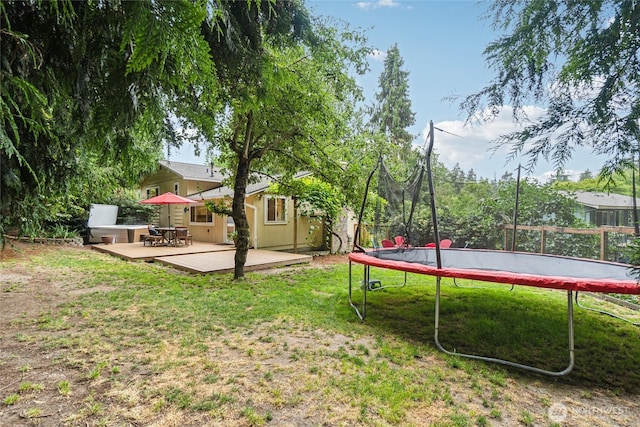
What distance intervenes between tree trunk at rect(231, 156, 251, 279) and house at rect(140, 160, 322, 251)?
3343 mm

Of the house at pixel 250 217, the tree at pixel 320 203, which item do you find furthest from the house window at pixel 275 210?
the tree at pixel 320 203

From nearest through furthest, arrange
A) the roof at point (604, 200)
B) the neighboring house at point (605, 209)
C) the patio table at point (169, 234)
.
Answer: the roof at point (604, 200) < the neighboring house at point (605, 209) < the patio table at point (169, 234)

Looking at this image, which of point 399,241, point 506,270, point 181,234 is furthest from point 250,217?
point 506,270

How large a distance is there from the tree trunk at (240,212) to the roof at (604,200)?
596cm

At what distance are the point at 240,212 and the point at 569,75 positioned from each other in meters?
5.90

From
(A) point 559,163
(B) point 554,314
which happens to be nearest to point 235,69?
(A) point 559,163

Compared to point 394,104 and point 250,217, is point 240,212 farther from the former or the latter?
point 394,104

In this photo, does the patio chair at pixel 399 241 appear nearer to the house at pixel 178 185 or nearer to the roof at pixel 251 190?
the roof at pixel 251 190

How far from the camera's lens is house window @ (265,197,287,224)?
40.5 feet

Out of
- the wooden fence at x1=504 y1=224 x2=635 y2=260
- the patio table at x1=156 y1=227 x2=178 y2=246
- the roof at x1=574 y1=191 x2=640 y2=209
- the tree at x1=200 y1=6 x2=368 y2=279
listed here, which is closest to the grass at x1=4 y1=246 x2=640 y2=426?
the wooden fence at x1=504 y1=224 x2=635 y2=260

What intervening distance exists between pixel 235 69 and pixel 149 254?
9240 mm

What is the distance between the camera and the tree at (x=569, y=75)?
1.75 meters

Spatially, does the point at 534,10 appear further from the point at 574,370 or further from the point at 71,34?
the point at 574,370

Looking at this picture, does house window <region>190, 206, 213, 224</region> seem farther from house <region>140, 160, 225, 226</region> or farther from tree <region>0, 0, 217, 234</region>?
tree <region>0, 0, 217, 234</region>
